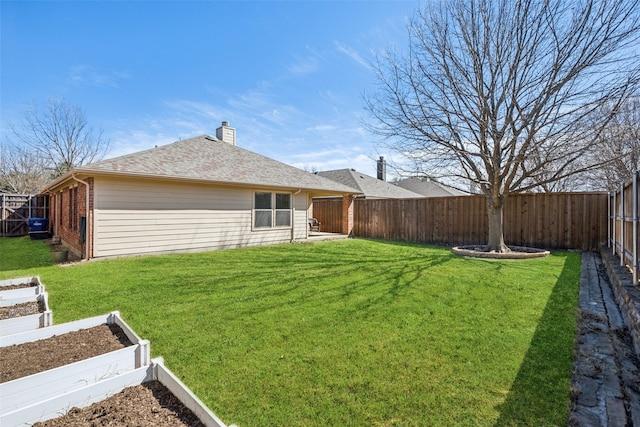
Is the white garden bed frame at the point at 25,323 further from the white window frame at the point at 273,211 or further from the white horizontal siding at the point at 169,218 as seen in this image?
the white window frame at the point at 273,211

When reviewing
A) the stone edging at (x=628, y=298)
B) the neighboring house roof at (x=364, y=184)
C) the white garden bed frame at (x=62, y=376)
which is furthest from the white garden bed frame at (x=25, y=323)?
the neighboring house roof at (x=364, y=184)

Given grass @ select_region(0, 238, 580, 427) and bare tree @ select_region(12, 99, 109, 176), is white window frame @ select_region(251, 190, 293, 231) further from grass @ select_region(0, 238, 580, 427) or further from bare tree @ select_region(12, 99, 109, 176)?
bare tree @ select_region(12, 99, 109, 176)

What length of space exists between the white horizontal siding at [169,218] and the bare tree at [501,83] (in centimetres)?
552

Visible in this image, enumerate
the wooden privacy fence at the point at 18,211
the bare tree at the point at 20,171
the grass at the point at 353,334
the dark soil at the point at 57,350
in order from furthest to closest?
the bare tree at the point at 20,171 < the wooden privacy fence at the point at 18,211 < the dark soil at the point at 57,350 < the grass at the point at 353,334

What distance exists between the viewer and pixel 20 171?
81.4 feet

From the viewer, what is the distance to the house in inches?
318

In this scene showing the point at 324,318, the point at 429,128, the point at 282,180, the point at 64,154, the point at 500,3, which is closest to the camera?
the point at 324,318

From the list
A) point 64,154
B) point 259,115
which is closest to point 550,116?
point 259,115

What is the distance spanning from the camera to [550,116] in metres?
7.97

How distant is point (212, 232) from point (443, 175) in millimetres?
7800

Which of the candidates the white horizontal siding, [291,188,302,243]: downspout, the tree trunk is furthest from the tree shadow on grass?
[291,188,302,243]: downspout

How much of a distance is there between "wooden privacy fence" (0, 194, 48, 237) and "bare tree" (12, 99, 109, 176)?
30.3 ft

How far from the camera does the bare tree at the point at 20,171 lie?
79.0 ft

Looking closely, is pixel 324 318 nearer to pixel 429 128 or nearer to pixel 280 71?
pixel 429 128
